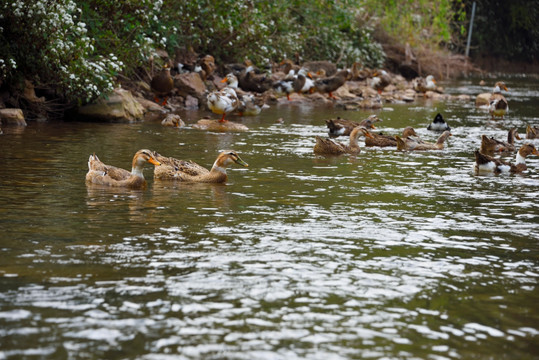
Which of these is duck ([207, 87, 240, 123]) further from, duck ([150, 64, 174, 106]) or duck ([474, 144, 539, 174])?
duck ([474, 144, 539, 174])

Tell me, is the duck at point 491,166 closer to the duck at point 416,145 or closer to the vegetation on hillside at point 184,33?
the duck at point 416,145

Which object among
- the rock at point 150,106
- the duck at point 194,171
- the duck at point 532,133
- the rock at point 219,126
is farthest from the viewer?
the rock at point 150,106

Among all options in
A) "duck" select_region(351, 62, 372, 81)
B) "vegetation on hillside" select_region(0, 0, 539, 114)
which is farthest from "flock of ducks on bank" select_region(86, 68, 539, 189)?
"duck" select_region(351, 62, 372, 81)

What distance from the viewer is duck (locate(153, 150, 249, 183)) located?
46.2ft

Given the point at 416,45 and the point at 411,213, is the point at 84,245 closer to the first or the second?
the point at 411,213

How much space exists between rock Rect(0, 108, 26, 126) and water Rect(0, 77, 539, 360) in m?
5.43

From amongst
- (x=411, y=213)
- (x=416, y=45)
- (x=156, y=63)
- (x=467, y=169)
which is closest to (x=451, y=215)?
(x=411, y=213)

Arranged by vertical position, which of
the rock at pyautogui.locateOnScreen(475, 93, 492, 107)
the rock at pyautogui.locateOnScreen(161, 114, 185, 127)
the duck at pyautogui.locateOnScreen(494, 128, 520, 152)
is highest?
the rock at pyautogui.locateOnScreen(475, 93, 492, 107)

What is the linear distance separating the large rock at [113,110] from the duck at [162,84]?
3.82m

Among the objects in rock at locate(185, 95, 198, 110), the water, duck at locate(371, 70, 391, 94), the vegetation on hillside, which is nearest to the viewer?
the water

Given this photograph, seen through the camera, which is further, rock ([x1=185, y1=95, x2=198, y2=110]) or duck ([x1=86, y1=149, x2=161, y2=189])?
rock ([x1=185, y1=95, x2=198, y2=110])

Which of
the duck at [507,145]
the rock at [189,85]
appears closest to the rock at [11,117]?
the rock at [189,85]

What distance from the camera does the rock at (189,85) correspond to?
29719 millimetres

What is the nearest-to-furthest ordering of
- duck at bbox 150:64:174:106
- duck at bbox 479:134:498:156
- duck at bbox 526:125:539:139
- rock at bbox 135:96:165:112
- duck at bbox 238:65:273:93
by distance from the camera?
duck at bbox 479:134:498:156, duck at bbox 526:125:539:139, rock at bbox 135:96:165:112, duck at bbox 150:64:174:106, duck at bbox 238:65:273:93
